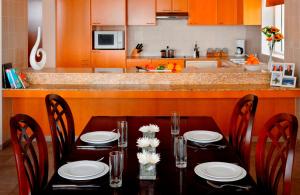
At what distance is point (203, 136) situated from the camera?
8.63ft

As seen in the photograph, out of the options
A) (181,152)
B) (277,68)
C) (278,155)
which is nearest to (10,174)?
(181,152)

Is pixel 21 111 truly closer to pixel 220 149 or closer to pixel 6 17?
pixel 6 17

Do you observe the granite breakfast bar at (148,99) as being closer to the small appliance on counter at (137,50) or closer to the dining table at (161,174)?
the dining table at (161,174)

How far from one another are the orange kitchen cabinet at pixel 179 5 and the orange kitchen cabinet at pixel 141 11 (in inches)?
13.8

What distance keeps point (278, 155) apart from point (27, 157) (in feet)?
3.93

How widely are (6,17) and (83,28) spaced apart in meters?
2.59

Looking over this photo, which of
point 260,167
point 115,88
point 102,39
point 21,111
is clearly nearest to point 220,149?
point 260,167

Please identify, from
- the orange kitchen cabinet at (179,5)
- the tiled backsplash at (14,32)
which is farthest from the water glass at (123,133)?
the orange kitchen cabinet at (179,5)

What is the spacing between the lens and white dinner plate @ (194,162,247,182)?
1.90 meters

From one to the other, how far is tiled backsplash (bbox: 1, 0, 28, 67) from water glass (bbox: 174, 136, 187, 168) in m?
3.25

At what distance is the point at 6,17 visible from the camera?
15.6ft

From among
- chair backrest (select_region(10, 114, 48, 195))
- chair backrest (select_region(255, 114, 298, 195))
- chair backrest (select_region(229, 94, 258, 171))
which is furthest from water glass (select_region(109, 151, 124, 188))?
chair backrest (select_region(229, 94, 258, 171))

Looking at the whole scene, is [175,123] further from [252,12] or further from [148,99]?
[252,12]

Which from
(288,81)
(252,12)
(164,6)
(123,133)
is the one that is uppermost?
(164,6)
